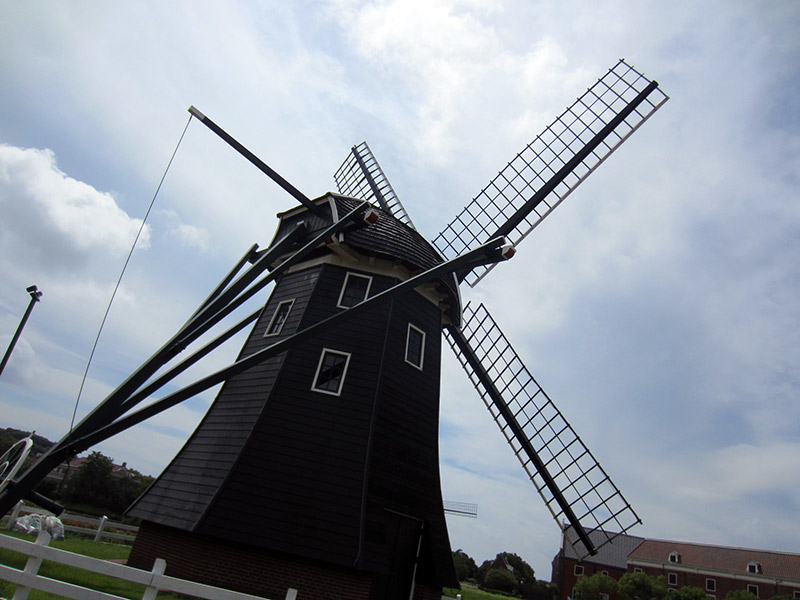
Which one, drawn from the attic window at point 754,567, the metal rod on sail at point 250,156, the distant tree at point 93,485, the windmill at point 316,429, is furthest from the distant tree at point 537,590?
the metal rod on sail at point 250,156

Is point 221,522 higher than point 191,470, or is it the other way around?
point 191,470

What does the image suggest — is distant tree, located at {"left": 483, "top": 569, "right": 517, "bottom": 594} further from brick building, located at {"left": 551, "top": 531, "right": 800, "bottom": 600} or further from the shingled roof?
the shingled roof

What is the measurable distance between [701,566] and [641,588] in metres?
17.7

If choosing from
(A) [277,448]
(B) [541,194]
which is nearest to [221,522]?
(A) [277,448]

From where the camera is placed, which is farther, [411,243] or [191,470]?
[411,243]

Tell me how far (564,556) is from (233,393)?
64.5 meters

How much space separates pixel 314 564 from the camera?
8.51m

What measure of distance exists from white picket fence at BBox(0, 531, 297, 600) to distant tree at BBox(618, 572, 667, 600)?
4711cm

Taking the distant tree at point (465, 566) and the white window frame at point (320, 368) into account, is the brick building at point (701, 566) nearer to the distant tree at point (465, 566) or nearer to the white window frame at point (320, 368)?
the distant tree at point (465, 566)

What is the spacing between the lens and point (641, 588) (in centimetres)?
4081

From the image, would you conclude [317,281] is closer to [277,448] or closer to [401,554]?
[277,448]

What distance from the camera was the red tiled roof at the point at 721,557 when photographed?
161 feet

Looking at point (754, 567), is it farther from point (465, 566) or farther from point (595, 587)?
point (465, 566)

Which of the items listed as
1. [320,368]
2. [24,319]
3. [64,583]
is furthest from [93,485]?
[64,583]
